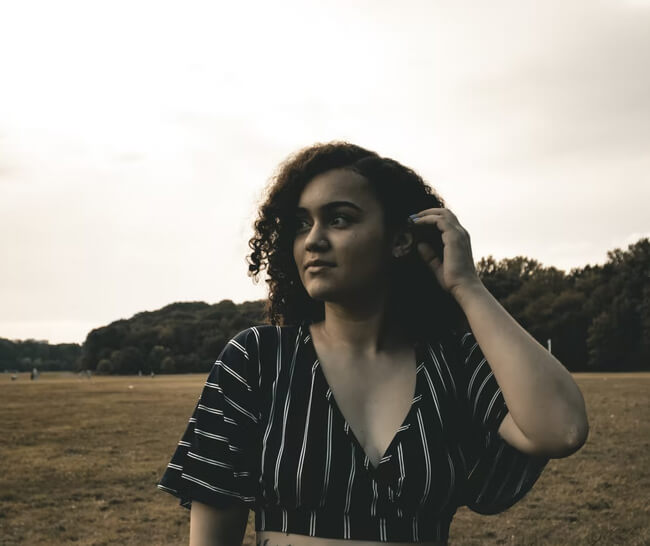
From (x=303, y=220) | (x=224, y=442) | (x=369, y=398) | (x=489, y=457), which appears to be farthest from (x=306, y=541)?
(x=303, y=220)

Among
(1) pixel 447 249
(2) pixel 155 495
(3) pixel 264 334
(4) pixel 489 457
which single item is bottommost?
(2) pixel 155 495

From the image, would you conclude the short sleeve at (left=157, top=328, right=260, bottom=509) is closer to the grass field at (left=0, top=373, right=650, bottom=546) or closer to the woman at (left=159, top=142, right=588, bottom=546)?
the woman at (left=159, top=142, right=588, bottom=546)

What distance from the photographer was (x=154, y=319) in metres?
106

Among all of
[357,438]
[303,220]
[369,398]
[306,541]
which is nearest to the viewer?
[306,541]

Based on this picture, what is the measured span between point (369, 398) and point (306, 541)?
44 centimetres

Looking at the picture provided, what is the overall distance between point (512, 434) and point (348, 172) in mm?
919

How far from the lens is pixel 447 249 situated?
2043mm

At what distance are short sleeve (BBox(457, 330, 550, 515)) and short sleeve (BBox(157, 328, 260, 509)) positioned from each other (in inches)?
23.9

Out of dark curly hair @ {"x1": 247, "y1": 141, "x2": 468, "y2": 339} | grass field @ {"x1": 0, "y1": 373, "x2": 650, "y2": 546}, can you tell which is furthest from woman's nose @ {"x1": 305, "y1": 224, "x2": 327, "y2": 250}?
grass field @ {"x1": 0, "y1": 373, "x2": 650, "y2": 546}

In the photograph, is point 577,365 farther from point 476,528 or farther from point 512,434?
point 512,434

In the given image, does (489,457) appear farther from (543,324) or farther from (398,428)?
(543,324)

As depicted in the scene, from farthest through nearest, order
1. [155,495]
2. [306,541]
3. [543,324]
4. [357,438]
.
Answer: [543,324]
[155,495]
[357,438]
[306,541]

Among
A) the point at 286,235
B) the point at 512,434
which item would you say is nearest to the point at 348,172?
the point at 286,235

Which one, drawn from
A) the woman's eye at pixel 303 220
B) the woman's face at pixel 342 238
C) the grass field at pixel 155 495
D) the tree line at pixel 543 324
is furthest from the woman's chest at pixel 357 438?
the tree line at pixel 543 324
